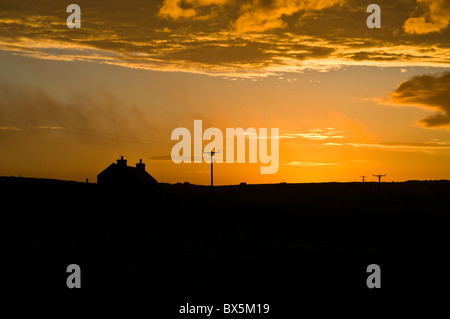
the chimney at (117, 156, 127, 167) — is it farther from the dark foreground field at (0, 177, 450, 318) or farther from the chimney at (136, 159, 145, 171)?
the dark foreground field at (0, 177, 450, 318)

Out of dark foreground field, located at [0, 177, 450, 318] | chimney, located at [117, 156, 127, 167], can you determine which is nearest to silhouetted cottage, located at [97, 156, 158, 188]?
chimney, located at [117, 156, 127, 167]

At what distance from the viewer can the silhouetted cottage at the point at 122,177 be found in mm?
73000

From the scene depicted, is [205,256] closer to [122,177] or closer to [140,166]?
[122,177]

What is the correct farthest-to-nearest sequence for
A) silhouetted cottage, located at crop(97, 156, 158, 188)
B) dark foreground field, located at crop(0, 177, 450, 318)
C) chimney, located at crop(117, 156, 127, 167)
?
chimney, located at crop(117, 156, 127, 167)
silhouetted cottage, located at crop(97, 156, 158, 188)
dark foreground field, located at crop(0, 177, 450, 318)

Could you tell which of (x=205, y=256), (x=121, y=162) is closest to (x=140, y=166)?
(x=121, y=162)

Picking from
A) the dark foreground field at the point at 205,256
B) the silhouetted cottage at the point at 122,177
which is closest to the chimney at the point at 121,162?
the silhouetted cottage at the point at 122,177

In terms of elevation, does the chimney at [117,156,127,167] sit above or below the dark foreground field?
above

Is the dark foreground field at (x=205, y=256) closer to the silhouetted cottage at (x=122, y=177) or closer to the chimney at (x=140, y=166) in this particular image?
the silhouetted cottage at (x=122, y=177)

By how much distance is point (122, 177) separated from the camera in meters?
73.1

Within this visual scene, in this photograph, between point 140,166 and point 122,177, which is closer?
point 122,177

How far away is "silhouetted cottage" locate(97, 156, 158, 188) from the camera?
73000 millimetres
